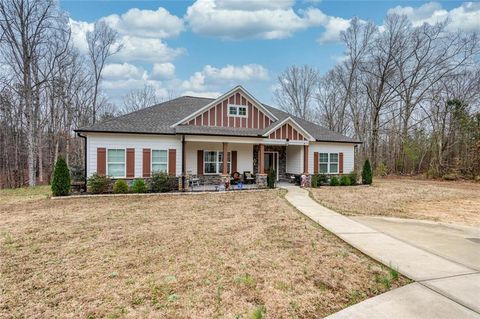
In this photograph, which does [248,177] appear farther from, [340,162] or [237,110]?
[340,162]

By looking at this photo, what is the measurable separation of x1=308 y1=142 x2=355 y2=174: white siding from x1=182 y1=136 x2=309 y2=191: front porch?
2.99 feet

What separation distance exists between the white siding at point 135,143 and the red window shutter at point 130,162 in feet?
0.50

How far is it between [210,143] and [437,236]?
12570 millimetres

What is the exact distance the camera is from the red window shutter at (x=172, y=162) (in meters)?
15.2

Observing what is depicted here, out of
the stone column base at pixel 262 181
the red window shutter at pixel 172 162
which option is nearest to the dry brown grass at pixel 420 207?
the stone column base at pixel 262 181

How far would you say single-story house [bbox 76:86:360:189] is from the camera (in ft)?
47.0

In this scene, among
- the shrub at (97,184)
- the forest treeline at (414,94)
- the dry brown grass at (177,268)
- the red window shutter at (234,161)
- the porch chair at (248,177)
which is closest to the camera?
the dry brown grass at (177,268)

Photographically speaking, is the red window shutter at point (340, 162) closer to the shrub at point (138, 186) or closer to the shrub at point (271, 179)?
the shrub at point (271, 179)

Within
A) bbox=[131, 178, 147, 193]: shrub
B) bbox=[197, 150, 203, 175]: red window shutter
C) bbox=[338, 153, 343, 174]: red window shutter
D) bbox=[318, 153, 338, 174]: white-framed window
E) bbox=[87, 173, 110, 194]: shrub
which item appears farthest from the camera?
bbox=[338, 153, 343, 174]: red window shutter

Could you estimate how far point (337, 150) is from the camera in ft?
63.8

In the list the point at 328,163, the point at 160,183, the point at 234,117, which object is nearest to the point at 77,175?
the point at 160,183

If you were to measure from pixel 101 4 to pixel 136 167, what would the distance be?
36.3ft

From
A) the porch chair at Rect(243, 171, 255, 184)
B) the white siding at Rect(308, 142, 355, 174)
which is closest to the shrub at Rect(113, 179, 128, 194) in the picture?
the porch chair at Rect(243, 171, 255, 184)

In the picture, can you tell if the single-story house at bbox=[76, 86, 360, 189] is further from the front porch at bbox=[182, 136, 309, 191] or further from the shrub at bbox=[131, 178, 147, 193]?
the shrub at bbox=[131, 178, 147, 193]
